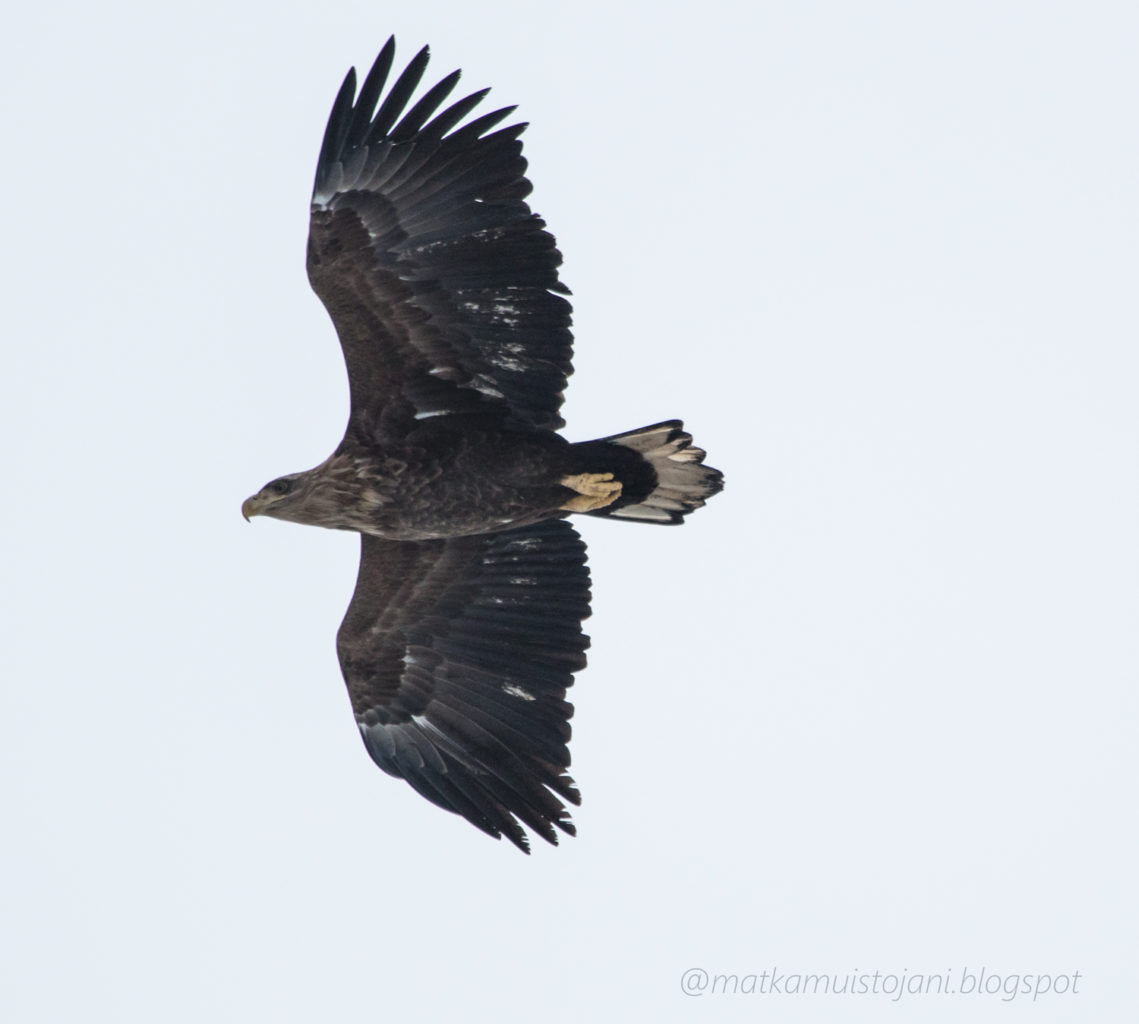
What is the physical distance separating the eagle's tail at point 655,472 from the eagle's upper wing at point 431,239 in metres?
0.60

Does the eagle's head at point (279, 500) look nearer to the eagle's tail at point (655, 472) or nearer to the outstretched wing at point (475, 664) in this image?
the outstretched wing at point (475, 664)

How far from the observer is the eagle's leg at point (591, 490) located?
37.3 feet

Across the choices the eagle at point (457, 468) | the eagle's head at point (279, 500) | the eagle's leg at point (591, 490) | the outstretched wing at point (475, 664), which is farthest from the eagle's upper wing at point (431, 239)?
the outstretched wing at point (475, 664)

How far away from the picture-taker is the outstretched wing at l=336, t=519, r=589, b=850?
1177 centimetres

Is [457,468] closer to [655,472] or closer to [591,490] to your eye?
[591,490]

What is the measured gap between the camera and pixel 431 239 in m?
11.0

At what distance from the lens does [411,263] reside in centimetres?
1104

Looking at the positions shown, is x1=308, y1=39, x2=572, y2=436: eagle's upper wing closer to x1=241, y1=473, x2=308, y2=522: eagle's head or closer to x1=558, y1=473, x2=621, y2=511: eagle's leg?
x1=558, y1=473, x2=621, y2=511: eagle's leg

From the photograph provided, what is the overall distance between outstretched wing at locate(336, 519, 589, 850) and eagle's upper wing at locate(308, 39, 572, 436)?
144 cm

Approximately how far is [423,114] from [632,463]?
2374 mm

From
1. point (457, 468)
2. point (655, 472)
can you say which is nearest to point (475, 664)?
point (457, 468)

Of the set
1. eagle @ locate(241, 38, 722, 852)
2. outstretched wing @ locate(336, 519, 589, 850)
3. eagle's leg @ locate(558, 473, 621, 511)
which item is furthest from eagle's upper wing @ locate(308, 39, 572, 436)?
outstretched wing @ locate(336, 519, 589, 850)

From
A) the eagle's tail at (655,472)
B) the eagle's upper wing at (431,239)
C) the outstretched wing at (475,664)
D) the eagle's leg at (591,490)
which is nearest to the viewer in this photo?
the eagle's upper wing at (431,239)

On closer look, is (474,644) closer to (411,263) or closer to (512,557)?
(512,557)
